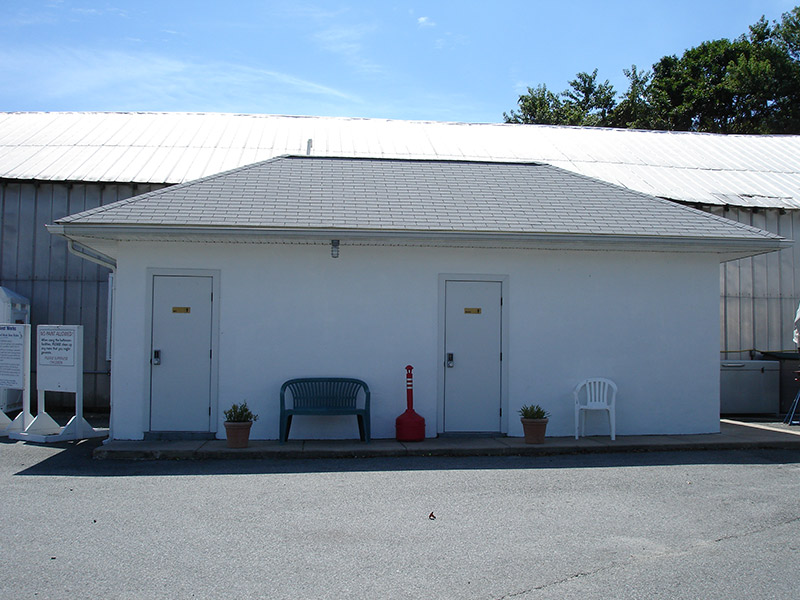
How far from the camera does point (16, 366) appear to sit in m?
11.5

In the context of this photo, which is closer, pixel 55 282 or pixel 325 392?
pixel 325 392

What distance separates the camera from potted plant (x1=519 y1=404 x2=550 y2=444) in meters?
10.3

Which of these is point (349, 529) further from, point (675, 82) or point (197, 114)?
point (675, 82)

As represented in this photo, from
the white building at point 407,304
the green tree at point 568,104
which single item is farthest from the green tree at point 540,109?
the white building at point 407,304

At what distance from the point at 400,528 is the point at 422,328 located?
483cm

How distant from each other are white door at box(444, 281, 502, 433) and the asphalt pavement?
1.48 m

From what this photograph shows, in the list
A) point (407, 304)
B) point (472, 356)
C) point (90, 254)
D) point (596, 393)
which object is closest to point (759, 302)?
point (596, 393)

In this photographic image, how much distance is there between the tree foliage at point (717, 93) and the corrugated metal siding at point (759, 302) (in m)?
23.4

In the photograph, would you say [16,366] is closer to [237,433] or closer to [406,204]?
[237,433]

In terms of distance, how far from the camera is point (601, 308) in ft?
37.3

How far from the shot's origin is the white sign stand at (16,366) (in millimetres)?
11430

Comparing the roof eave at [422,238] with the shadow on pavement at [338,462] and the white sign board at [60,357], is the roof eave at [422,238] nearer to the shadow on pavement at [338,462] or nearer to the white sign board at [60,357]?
the white sign board at [60,357]

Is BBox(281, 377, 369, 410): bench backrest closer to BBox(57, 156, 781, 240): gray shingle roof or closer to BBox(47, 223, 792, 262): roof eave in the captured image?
BBox(47, 223, 792, 262): roof eave

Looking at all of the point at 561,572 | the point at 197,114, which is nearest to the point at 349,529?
the point at 561,572
